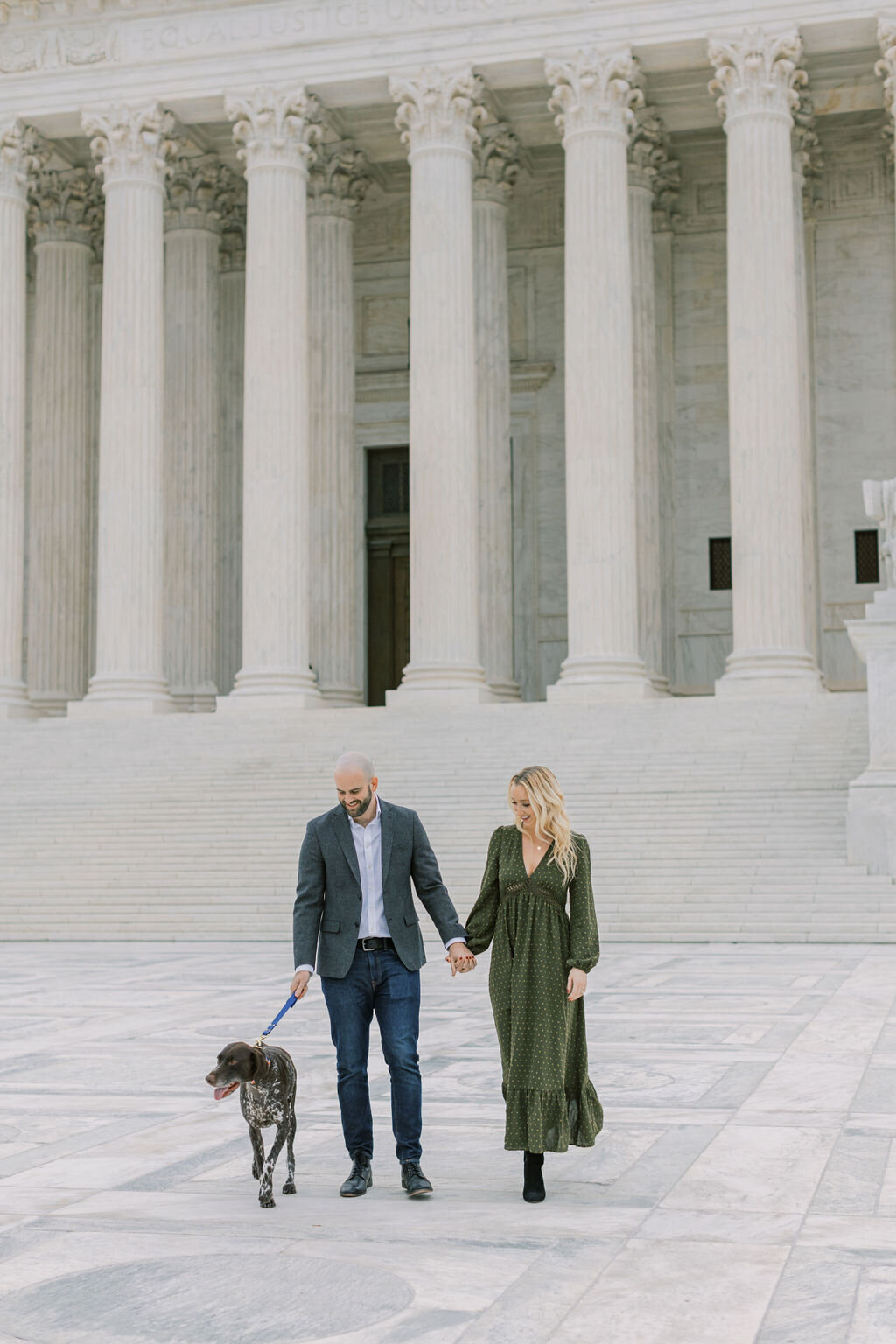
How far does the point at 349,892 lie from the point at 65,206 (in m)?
38.1

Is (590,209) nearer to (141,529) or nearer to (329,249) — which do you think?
(329,249)

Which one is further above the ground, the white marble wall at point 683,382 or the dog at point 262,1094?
→ the white marble wall at point 683,382

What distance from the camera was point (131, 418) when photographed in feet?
122

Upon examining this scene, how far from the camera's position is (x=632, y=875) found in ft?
76.2

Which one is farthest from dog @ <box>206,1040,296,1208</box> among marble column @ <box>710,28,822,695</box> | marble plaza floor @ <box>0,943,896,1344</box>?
marble column @ <box>710,28,822,695</box>

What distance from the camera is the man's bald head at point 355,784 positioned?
823cm

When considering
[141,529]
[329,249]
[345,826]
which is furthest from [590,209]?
[345,826]

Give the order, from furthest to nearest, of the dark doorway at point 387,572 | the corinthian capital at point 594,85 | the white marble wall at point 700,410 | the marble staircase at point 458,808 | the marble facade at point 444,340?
the dark doorway at point 387,572
the white marble wall at point 700,410
the corinthian capital at point 594,85
the marble facade at point 444,340
the marble staircase at point 458,808

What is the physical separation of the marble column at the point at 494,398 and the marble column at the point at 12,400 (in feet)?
34.3

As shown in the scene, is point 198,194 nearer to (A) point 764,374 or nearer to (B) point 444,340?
(B) point 444,340

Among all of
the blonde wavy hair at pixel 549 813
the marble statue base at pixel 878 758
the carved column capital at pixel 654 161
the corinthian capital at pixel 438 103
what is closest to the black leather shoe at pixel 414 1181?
the blonde wavy hair at pixel 549 813

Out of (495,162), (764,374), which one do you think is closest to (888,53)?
(764,374)

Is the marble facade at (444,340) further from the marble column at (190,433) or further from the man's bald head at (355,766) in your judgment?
the man's bald head at (355,766)

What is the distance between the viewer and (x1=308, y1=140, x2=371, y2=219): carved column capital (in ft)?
133
